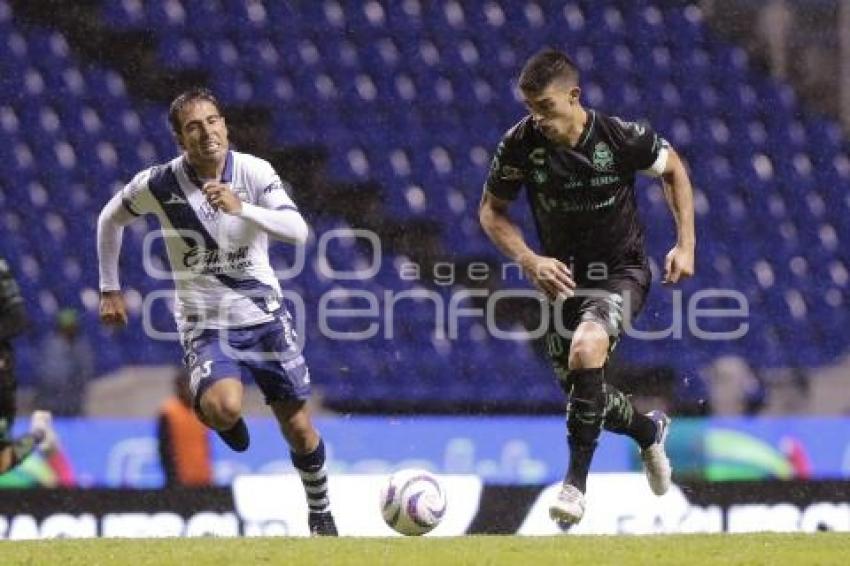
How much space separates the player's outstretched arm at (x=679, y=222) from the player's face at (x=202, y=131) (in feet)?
5.64

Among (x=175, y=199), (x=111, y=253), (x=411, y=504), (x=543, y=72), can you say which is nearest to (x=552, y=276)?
(x=543, y=72)

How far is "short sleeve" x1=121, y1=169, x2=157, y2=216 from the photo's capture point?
21.9 feet

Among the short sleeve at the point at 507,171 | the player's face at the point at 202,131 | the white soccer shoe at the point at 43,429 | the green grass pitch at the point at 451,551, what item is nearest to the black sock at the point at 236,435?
the green grass pitch at the point at 451,551

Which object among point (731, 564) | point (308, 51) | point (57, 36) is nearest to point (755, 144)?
point (308, 51)

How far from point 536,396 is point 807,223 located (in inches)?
77.9

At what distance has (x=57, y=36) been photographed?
9570mm

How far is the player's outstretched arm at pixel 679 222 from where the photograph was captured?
6.17 metres

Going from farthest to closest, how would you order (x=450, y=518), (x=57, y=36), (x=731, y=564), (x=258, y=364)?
(x=57, y=36) < (x=450, y=518) < (x=258, y=364) < (x=731, y=564)

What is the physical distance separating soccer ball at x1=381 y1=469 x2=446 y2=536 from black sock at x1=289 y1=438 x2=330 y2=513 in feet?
1.48

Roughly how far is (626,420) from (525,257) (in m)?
0.87

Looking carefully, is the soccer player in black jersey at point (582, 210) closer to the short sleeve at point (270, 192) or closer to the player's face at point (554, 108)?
the player's face at point (554, 108)

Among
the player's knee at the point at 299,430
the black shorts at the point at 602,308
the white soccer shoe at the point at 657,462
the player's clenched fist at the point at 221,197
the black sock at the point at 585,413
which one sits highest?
the player's clenched fist at the point at 221,197

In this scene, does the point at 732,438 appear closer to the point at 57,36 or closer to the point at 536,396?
the point at 536,396

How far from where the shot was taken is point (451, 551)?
5.53 metres
